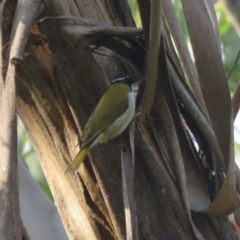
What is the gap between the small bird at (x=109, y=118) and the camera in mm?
1274

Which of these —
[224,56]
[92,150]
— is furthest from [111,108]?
[224,56]

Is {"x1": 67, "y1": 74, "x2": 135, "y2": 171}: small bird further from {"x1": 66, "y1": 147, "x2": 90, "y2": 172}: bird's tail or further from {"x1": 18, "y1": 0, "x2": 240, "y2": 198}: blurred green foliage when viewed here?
{"x1": 18, "y1": 0, "x2": 240, "y2": 198}: blurred green foliage

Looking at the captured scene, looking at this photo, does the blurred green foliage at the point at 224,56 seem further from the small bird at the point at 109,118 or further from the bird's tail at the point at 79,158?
the bird's tail at the point at 79,158

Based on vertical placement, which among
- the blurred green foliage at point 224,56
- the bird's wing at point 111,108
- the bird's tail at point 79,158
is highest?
the bird's tail at point 79,158

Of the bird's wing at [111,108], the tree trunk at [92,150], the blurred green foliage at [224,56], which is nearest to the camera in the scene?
the tree trunk at [92,150]

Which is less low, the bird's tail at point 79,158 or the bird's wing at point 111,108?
the bird's tail at point 79,158

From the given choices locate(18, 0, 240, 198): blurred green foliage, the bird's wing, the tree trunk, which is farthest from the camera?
locate(18, 0, 240, 198): blurred green foliage

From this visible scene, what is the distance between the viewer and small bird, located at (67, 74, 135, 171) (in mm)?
1274

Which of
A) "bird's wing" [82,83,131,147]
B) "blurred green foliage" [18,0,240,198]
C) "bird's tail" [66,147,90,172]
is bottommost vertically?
"blurred green foliage" [18,0,240,198]

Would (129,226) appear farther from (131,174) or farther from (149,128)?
(149,128)

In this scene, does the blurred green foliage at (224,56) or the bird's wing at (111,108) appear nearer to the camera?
the bird's wing at (111,108)

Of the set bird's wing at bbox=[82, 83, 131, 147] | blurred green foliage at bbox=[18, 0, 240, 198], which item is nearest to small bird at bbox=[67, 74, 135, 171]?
bird's wing at bbox=[82, 83, 131, 147]

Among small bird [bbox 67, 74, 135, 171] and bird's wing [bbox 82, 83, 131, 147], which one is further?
bird's wing [bbox 82, 83, 131, 147]

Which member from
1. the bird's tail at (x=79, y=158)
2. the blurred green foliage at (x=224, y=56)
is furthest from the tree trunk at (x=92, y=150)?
the blurred green foliage at (x=224, y=56)
